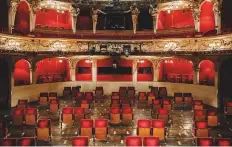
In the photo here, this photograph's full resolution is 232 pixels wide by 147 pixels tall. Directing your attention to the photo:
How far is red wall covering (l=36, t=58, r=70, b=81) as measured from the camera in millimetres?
24125

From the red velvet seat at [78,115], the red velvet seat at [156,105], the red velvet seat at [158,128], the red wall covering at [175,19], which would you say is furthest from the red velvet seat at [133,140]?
the red wall covering at [175,19]

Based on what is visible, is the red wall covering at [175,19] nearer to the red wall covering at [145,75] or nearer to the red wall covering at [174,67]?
the red wall covering at [174,67]

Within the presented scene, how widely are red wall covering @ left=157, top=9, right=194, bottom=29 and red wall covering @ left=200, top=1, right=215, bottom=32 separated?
57.5 inches

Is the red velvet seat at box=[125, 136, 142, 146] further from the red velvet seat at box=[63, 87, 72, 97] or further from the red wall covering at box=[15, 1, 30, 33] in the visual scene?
Answer: the red wall covering at box=[15, 1, 30, 33]

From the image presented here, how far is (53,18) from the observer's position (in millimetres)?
25656

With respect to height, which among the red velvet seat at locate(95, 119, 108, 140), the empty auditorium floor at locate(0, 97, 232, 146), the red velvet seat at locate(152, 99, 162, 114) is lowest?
the empty auditorium floor at locate(0, 97, 232, 146)

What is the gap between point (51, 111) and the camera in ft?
49.8

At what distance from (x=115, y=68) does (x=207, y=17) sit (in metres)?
9.16

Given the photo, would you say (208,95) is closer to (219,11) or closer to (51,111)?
(219,11)

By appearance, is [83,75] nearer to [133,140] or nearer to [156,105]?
[156,105]

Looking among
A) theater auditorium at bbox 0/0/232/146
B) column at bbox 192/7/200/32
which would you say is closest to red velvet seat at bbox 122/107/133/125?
theater auditorium at bbox 0/0/232/146

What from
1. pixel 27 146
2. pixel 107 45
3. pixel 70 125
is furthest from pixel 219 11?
pixel 27 146

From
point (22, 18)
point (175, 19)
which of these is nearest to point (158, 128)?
point (22, 18)

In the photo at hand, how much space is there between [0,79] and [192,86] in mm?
14020
